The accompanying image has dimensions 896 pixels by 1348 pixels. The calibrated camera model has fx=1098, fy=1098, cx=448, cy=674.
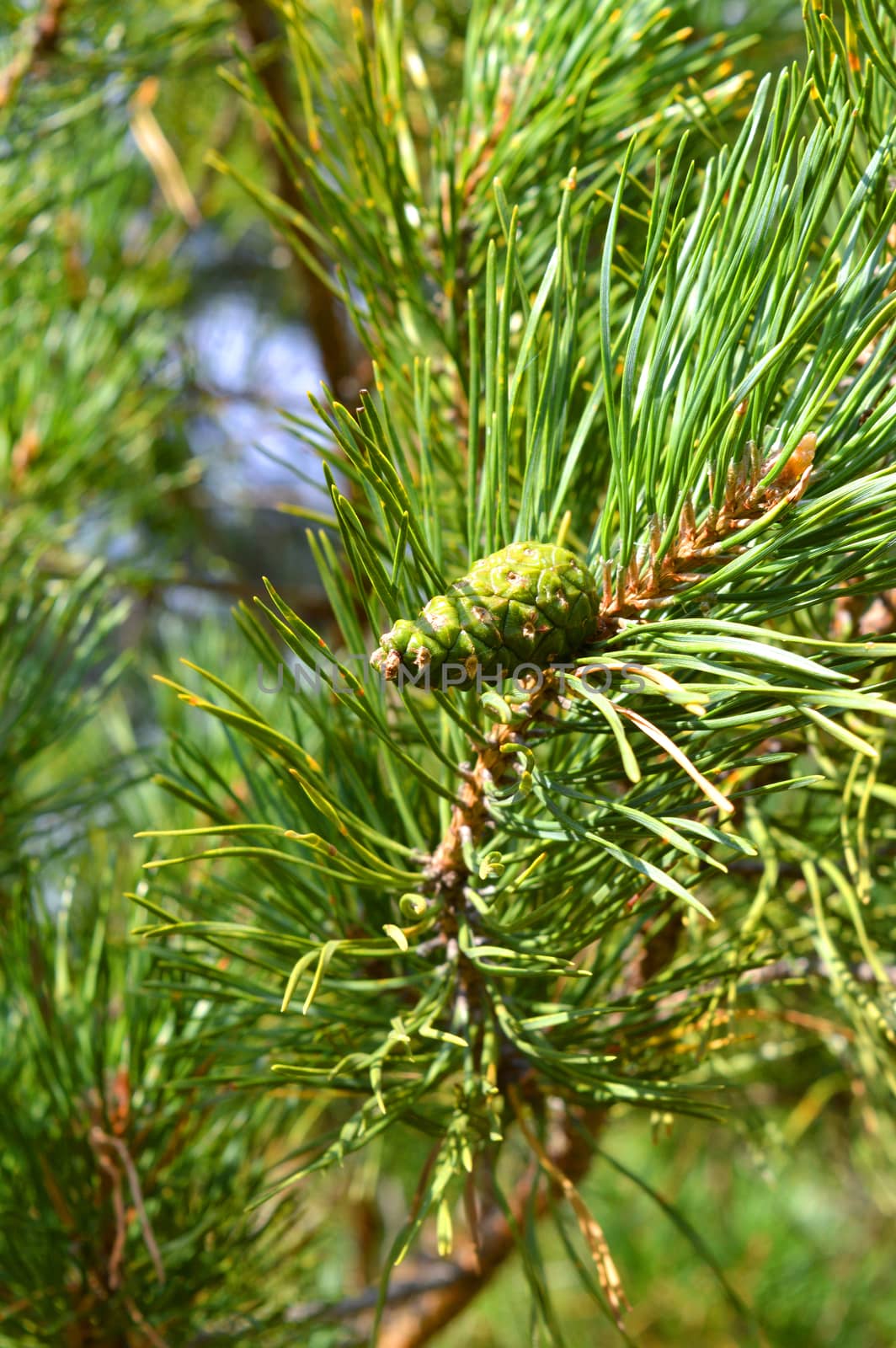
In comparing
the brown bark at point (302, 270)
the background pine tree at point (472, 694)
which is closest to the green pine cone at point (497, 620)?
the background pine tree at point (472, 694)

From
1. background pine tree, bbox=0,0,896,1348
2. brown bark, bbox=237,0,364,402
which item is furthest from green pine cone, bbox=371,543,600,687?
brown bark, bbox=237,0,364,402

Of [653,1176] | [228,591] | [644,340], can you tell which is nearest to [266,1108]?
[644,340]

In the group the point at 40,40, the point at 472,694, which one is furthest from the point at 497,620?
the point at 40,40

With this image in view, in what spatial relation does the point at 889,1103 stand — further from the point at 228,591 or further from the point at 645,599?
the point at 228,591

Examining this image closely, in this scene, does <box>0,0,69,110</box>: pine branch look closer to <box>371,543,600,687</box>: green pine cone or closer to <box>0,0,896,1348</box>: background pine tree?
<box>0,0,896,1348</box>: background pine tree

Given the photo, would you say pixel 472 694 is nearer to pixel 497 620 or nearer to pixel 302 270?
pixel 497 620

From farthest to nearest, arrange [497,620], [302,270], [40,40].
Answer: [302,270]
[40,40]
[497,620]

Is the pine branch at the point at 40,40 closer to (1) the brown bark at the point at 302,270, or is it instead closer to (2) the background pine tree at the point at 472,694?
(2) the background pine tree at the point at 472,694

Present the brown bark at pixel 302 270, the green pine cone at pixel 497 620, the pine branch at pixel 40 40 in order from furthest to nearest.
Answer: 1. the brown bark at pixel 302 270
2. the pine branch at pixel 40 40
3. the green pine cone at pixel 497 620
